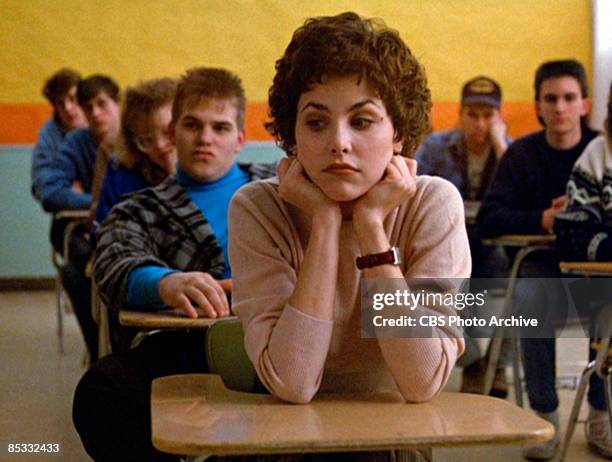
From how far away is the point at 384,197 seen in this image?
1.51 metres

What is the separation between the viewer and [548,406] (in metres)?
3.30

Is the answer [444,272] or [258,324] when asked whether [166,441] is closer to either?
[258,324]

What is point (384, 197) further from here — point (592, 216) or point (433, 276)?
point (592, 216)

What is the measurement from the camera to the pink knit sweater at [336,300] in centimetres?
142

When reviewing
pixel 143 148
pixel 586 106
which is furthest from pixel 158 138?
pixel 586 106

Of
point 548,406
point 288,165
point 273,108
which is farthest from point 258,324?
point 548,406

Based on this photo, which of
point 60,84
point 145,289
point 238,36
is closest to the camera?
point 145,289

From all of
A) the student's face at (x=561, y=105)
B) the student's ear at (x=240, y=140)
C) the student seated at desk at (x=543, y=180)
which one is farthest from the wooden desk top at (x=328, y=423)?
the student's face at (x=561, y=105)

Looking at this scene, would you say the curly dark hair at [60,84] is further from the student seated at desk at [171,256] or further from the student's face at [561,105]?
the student seated at desk at [171,256]

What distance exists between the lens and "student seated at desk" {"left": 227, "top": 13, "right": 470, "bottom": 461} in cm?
145

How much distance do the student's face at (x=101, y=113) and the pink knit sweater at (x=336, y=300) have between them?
3478 mm

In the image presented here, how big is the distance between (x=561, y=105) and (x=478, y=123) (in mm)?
987

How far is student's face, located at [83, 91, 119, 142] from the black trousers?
290cm

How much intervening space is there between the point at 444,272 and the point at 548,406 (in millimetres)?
1964
